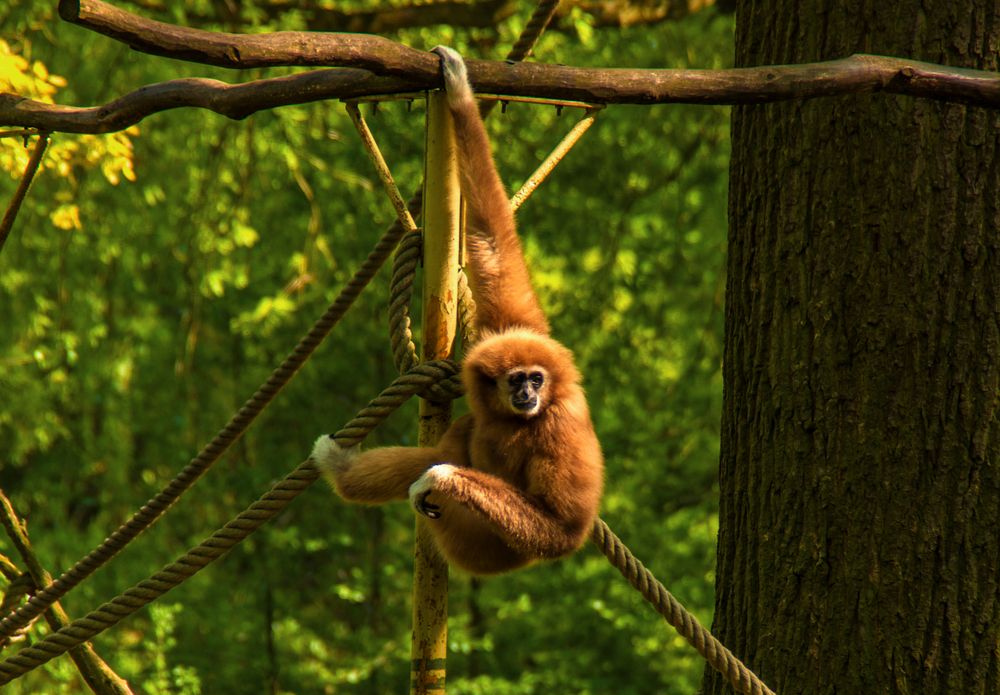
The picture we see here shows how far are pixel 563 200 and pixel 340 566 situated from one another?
12.7ft

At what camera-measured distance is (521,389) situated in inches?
150

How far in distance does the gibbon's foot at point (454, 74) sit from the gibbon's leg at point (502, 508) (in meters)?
1.18

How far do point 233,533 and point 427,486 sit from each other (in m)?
0.62

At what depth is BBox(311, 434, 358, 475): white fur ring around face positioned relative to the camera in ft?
13.0

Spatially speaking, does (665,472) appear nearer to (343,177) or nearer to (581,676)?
(581,676)

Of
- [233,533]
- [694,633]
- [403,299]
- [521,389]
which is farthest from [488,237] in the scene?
[694,633]

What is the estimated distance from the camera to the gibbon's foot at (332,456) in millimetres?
3947

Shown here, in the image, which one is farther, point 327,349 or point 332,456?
point 327,349

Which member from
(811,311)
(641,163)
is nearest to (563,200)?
(641,163)

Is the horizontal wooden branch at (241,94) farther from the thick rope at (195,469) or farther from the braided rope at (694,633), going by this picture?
the braided rope at (694,633)

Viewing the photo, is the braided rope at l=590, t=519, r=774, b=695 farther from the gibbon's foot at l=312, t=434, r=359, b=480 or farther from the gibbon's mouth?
the gibbon's foot at l=312, t=434, r=359, b=480

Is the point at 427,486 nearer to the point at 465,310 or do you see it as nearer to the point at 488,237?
the point at 465,310

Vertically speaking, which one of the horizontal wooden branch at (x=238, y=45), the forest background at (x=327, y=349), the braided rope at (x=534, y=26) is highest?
the braided rope at (x=534, y=26)

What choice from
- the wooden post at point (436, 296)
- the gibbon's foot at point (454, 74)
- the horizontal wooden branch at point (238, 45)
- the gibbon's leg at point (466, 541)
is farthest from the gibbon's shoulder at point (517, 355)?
the horizontal wooden branch at point (238, 45)
